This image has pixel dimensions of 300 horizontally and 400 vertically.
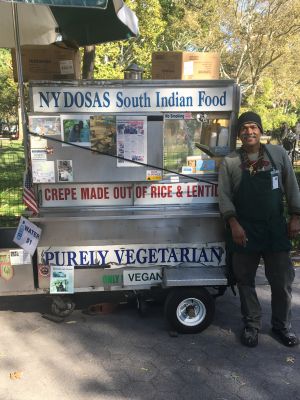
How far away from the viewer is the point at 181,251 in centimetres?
365

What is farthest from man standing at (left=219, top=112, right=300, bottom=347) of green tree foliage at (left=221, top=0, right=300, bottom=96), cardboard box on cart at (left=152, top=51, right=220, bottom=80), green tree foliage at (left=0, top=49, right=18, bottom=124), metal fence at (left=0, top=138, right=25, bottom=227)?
green tree foliage at (left=0, top=49, right=18, bottom=124)

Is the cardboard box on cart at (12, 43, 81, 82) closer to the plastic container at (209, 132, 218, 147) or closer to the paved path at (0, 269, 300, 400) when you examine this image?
the plastic container at (209, 132, 218, 147)

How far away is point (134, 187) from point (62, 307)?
1265 mm

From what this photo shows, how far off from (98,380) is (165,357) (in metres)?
0.57

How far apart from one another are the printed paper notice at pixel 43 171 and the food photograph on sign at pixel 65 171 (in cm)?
5

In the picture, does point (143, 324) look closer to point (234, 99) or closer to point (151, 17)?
point (234, 99)

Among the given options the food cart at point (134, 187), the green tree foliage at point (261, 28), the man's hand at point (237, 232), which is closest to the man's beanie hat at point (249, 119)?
the food cart at point (134, 187)

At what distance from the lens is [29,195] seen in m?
3.46

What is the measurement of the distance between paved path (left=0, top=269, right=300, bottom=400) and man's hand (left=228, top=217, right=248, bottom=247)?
0.89 m

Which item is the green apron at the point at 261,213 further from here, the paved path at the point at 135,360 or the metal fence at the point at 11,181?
the metal fence at the point at 11,181

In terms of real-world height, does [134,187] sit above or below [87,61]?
below

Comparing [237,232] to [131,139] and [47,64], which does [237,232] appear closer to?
[131,139]

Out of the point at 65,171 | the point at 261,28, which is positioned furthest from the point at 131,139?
the point at 261,28

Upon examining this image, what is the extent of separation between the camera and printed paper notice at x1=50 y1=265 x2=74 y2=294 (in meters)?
3.55
